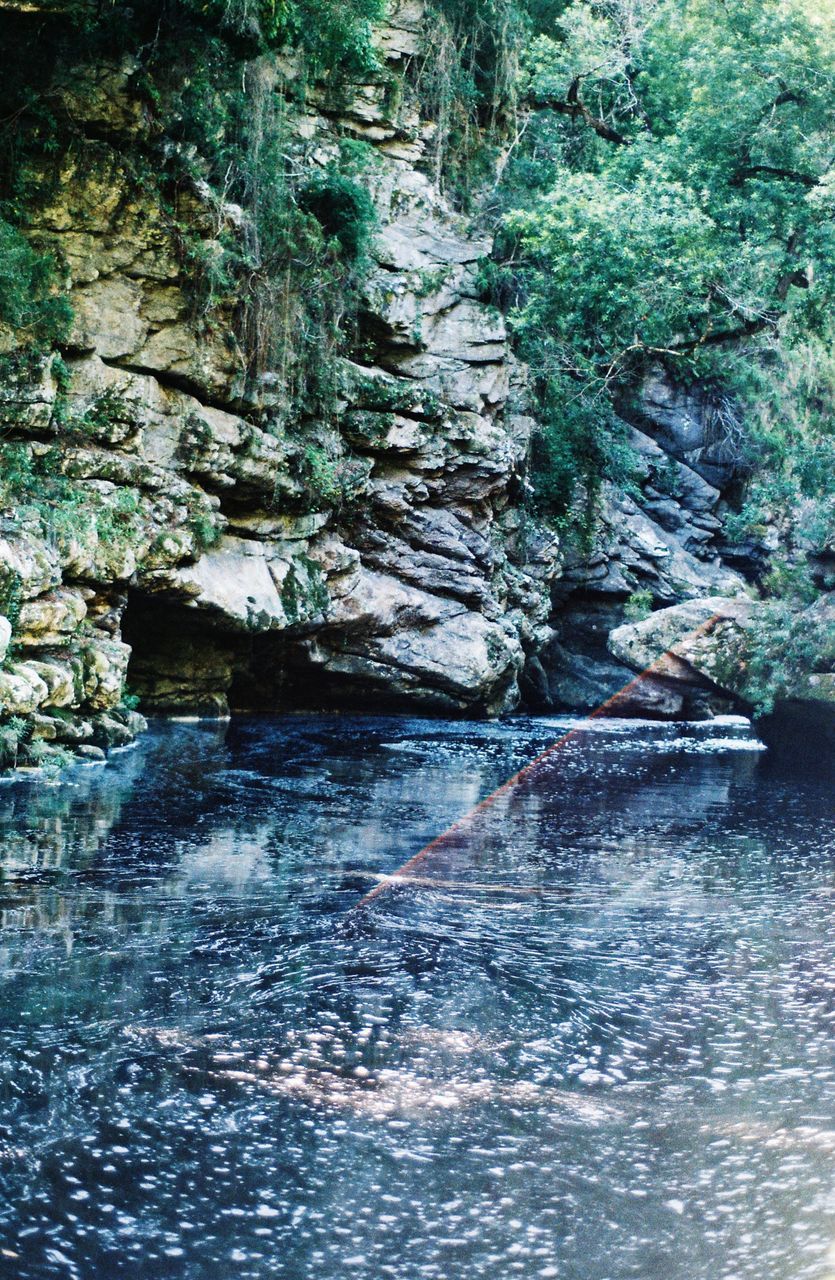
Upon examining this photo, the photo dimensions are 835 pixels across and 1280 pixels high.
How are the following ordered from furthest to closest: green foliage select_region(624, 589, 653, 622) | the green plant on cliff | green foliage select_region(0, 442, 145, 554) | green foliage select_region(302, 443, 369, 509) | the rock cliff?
1. green foliage select_region(624, 589, 653, 622)
2. the green plant on cliff
3. green foliage select_region(302, 443, 369, 509)
4. the rock cliff
5. green foliage select_region(0, 442, 145, 554)

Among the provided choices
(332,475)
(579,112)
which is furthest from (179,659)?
(579,112)

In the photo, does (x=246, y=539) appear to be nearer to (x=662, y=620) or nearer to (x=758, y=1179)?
(x=662, y=620)

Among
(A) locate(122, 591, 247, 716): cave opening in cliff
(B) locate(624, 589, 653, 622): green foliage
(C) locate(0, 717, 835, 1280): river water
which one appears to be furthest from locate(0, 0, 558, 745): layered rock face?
(C) locate(0, 717, 835, 1280): river water

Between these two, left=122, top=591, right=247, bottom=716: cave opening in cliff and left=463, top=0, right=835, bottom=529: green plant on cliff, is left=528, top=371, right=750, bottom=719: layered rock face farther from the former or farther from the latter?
left=122, top=591, right=247, bottom=716: cave opening in cliff

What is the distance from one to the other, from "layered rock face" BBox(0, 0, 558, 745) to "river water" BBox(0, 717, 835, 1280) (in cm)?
466

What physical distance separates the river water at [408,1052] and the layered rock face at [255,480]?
4.66 m

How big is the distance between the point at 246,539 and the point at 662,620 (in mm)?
7723

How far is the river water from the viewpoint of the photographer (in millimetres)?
4207

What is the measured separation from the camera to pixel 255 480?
741 inches

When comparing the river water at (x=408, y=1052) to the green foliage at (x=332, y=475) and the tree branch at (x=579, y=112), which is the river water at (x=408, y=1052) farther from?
the tree branch at (x=579, y=112)

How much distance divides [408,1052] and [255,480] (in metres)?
14.1

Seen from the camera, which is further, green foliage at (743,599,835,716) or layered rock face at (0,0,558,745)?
green foliage at (743,599,835,716)

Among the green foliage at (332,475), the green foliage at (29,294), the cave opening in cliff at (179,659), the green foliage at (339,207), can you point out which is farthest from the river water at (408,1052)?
the green foliage at (339,207)

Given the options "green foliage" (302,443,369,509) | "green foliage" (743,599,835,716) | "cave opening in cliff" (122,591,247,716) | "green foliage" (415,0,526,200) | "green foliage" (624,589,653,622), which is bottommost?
"cave opening in cliff" (122,591,247,716)
